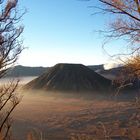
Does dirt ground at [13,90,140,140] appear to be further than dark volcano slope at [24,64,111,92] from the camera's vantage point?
No

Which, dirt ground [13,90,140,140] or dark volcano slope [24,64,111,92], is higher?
dark volcano slope [24,64,111,92]

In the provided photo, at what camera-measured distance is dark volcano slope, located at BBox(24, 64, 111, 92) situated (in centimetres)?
7187

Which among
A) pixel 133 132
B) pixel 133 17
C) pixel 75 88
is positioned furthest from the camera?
pixel 75 88

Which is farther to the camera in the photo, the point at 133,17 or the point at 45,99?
the point at 45,99

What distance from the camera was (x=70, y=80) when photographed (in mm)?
73688

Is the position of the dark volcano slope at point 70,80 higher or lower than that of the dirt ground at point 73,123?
higher

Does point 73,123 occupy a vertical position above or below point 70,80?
below

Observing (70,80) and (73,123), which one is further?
(70,80)

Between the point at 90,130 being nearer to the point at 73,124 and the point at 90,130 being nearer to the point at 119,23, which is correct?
the point at 73,124

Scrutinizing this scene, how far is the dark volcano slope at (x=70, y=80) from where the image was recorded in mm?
71869

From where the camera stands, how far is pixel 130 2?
10.8 metres

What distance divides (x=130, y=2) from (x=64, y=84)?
203ft

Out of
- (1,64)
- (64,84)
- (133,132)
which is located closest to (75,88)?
(64,84)

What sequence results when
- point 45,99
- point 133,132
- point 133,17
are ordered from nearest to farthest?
point 133,17 → point 133,132 → point 45,99
